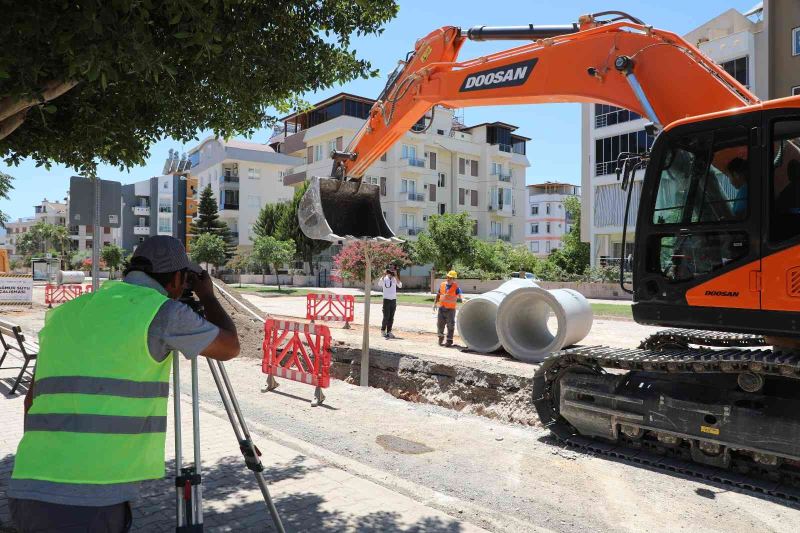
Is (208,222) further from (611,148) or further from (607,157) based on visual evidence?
(611,148)

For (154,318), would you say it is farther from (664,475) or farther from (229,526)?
(664,475)

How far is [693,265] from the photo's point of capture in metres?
5.69

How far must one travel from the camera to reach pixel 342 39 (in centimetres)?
586

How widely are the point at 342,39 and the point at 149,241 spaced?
374 centimetres

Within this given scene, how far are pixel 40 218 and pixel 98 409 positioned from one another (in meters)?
153

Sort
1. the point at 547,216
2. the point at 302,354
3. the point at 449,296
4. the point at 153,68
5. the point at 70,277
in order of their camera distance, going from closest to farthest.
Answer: the point at 153,68 < the point at 302,354 < the point at 449,296 < the point at 70,277 < the point at 547,216

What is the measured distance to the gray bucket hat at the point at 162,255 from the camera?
2707 millimetres

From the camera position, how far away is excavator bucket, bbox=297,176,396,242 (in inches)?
373

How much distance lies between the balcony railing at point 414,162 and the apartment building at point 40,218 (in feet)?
327

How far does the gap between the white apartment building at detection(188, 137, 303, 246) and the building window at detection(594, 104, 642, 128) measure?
3311cm

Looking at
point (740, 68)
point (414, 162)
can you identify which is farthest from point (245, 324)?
point (414, 162)

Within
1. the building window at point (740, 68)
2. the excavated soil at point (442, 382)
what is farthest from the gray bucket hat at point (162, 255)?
the building window at point (740, 68)

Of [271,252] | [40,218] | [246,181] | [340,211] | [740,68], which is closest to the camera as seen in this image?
[340,211]

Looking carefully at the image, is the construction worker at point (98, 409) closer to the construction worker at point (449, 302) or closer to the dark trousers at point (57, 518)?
the dark trousers at point (57, 518)
